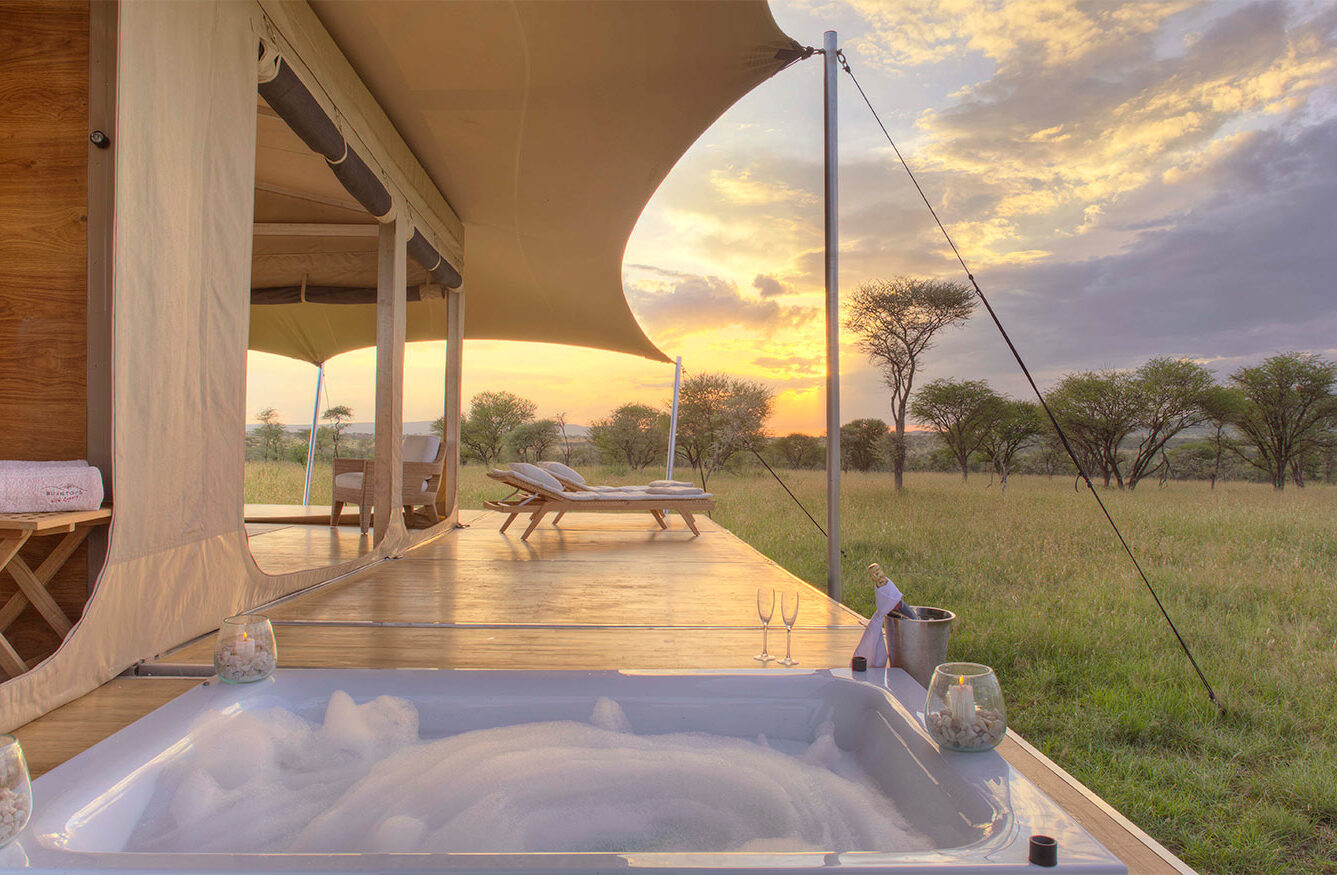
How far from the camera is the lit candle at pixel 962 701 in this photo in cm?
138

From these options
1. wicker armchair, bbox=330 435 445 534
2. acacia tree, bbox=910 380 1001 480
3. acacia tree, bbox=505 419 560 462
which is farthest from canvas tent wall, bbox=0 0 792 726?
acacia tree, bbox=910 380 1001 480

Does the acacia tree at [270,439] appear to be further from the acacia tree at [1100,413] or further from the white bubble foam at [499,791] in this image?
the acacia tree at [1100,413]

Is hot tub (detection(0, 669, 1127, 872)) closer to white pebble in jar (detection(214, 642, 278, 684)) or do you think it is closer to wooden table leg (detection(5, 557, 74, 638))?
white pebble in jar (detection(214, 642, 278, 684))

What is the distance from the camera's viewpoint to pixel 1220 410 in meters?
15.0

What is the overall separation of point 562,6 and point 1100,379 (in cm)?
1631

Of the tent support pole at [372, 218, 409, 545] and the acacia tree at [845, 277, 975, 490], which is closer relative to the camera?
the tent support pole at [372, 218, 409, 545]

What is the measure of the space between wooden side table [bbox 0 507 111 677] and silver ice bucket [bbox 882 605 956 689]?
6.19 feet

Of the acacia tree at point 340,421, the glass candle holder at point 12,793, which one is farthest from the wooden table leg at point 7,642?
the acacia tree at point 340,421

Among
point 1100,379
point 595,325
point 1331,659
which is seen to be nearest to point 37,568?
point 1331,659

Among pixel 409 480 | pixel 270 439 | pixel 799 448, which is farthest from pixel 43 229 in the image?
pixel 799 448

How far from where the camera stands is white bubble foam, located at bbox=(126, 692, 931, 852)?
136 centimetres

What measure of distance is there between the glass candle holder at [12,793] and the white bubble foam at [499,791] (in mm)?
261

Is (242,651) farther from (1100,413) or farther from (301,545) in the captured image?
(1100,413)

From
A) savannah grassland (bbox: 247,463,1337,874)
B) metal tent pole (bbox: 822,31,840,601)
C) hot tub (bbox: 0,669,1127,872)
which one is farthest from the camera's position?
metal tent pole (bbox: 822,31,840,601)
